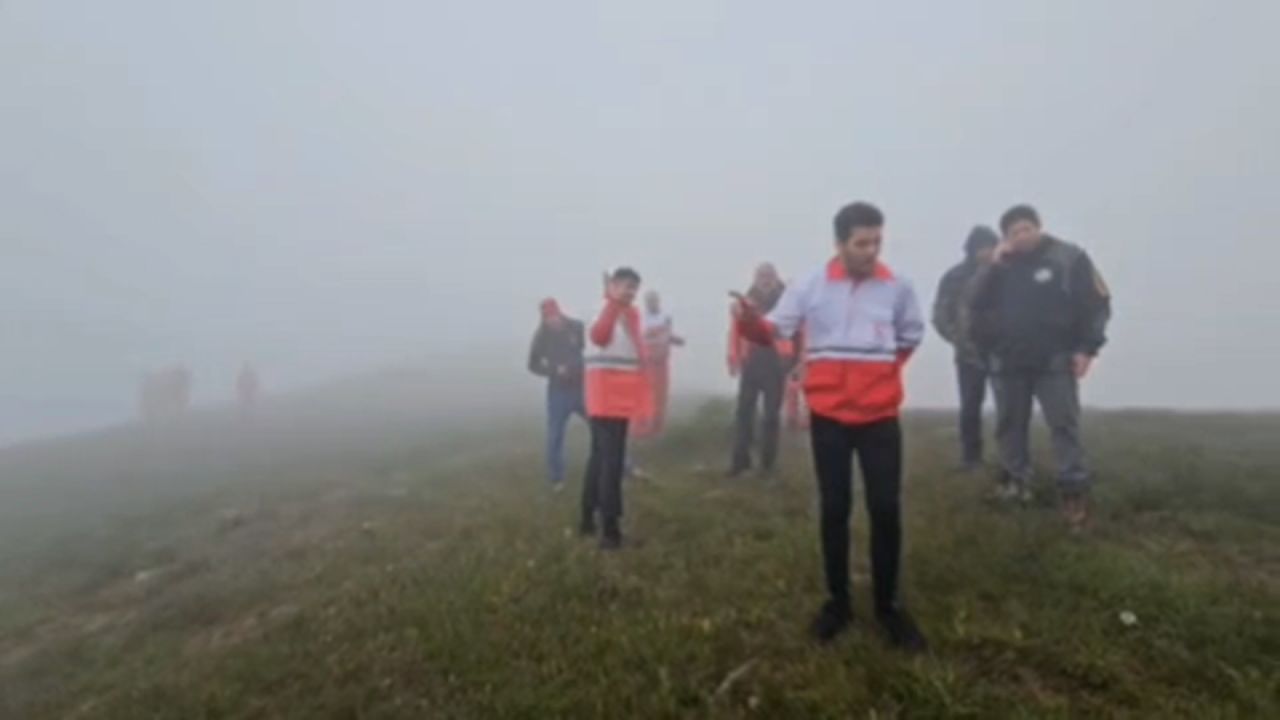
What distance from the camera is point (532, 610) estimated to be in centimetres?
916

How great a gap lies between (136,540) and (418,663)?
15345 millimetres

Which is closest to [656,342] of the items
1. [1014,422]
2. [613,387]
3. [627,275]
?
[627,275]

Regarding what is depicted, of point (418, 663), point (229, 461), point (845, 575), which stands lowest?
point (229, 461)

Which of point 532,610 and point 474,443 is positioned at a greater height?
point 532,610

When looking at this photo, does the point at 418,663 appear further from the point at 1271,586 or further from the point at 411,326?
the point at 411,326

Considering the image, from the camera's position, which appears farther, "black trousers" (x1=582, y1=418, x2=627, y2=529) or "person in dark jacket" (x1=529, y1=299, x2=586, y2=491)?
"person in dark jacket" (x1=529, y1=299, x2=586, y2=491)

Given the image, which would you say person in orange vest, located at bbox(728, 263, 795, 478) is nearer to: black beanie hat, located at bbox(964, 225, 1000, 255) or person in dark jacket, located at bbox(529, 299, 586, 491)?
person in dark jacket, located at bbox(529, 299, 586, 491)

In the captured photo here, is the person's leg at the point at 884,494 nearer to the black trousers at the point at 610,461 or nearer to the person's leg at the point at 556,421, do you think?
the black trousers at the point at 610,461

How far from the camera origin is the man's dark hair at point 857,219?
7.68 meters

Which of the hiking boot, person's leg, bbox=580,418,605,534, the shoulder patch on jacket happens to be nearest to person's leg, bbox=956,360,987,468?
the hiking boot

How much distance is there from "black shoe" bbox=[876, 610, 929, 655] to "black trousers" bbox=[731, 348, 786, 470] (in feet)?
24.8

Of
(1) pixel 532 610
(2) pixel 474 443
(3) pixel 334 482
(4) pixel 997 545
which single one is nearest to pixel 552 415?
(1) pixel 532 610

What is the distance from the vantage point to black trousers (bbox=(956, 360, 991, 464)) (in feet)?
46.2

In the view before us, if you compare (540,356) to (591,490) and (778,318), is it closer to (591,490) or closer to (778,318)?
(591,490)
